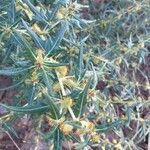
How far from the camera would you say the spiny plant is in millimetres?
937

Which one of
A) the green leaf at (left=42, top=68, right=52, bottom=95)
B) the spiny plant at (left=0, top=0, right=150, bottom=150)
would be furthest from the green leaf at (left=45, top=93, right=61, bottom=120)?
the green leaf at (left=42, top=68, right=52, bottom=95)

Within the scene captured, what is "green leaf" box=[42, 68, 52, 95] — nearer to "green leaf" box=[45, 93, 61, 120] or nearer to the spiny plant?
the spiny plant

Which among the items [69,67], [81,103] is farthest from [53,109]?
[69,67]

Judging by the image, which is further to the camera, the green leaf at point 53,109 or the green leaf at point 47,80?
the green leaf at point 47,80

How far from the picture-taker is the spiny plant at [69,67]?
3.07ft

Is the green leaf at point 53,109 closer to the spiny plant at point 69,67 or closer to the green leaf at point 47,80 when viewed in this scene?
the spiny plant at point 69,67

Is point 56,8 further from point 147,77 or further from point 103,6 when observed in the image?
point 147,77

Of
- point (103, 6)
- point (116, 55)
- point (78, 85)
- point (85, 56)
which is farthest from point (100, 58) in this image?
point (103, 6)

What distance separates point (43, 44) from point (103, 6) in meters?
0.95

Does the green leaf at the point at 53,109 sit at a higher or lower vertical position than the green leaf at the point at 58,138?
higher

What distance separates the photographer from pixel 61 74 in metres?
1.09

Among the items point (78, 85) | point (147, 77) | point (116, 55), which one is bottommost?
point (147, 77)

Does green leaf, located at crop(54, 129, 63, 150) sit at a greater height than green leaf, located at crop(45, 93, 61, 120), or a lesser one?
lesser

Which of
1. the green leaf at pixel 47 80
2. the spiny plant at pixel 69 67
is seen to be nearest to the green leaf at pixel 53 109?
the spiny plant at pixel 69 67
